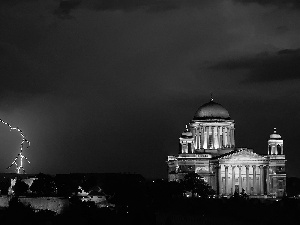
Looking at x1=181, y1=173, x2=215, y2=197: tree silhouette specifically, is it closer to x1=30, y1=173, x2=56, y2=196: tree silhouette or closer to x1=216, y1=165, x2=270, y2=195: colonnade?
x1=216, y1=165, x2=270, y2=195: colonnade

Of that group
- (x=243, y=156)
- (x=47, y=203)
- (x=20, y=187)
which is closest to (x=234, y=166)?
(x=243, y=156)

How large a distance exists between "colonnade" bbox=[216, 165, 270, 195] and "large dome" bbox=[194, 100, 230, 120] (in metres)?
8.65

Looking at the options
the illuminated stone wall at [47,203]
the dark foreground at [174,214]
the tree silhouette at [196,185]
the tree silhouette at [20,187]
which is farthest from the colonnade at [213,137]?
the illuminated stone wall at [47,203]

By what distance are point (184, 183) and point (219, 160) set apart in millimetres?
8789

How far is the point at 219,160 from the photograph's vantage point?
5945 inches

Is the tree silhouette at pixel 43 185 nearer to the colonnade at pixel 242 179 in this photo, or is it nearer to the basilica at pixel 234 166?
the basilica at pixel 234 166

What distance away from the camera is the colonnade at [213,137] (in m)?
157

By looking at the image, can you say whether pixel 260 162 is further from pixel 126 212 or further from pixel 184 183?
pixel 126 212

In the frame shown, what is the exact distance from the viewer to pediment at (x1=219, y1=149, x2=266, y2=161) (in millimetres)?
151375

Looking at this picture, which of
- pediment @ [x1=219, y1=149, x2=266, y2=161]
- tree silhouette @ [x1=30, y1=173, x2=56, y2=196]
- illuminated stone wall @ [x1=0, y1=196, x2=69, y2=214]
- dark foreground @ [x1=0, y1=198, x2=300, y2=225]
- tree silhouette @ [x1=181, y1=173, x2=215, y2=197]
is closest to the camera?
dark foreground @ [x1=0, y1=198, x2=300, y2=225]

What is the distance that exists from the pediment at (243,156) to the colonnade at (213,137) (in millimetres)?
4313

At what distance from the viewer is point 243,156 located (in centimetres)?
15275

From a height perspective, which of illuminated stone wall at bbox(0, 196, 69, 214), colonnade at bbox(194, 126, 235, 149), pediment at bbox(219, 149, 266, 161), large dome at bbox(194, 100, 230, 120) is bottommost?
illuminated stone wall at bbox(0, 196, 69, 214)

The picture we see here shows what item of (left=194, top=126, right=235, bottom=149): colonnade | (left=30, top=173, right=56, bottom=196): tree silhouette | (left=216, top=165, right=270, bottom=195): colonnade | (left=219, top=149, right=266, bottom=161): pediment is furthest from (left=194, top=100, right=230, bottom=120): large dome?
(left=30, top=173, right=56, bottom=196): tree silhouette
